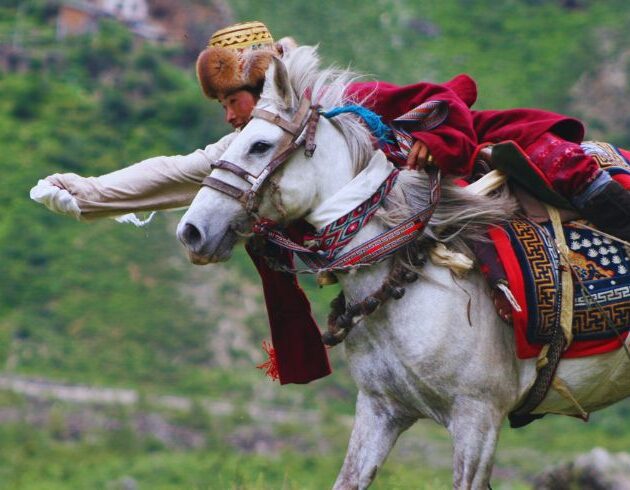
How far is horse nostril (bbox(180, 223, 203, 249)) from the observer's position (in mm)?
5004

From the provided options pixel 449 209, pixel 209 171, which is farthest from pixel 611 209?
pixel 209 171

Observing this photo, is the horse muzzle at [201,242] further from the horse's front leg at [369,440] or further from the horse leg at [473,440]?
the horse leg at [473,440]

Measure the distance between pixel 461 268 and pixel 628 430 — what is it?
10.0 m

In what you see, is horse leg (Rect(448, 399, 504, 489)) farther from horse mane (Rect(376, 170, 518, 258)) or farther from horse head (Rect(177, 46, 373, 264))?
horse head (Rect(177, 46, 373, 264))

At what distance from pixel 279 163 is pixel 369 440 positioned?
119cm

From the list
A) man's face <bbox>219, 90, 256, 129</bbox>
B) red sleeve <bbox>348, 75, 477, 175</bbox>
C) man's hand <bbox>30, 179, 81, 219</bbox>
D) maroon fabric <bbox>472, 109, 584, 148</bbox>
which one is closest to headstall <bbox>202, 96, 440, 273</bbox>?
red sleeve <bbox>348, 75, 477, 175</bbox>

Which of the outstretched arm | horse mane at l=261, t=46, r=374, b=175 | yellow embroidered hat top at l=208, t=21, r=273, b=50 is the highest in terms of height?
horse mane at l=261, t=46, r=374, b=175

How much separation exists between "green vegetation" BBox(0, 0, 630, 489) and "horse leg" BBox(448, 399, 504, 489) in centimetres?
447

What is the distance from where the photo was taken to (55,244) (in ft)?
50.1

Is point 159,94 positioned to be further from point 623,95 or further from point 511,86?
point 623,95

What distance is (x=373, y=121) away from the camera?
17.9ft

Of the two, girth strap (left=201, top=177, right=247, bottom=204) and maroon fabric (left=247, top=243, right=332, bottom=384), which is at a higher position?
girth strap (left=201, top=177, right=247, bottom=204)

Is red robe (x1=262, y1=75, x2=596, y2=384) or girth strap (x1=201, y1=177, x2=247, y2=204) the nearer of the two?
girth strap (x1=201, y1=177, x2=247, y2=204)

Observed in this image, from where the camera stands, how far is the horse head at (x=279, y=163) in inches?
199
